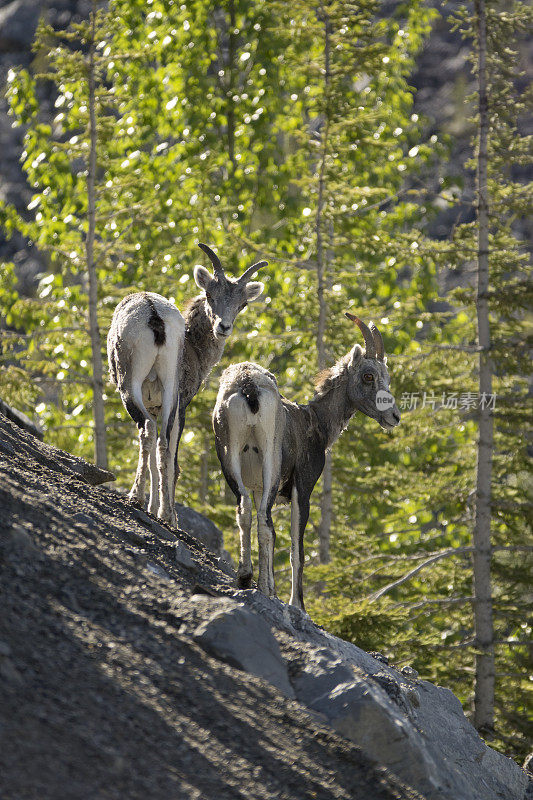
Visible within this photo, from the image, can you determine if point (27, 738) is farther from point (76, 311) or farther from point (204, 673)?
point (76, 311)

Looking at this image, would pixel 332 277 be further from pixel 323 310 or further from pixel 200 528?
pixel 200 528

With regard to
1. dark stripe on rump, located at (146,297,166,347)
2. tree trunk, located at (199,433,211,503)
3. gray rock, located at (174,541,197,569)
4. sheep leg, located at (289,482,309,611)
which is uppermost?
dark stripe on rump, located at (146,297,166,347)

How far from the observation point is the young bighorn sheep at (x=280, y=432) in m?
7.98

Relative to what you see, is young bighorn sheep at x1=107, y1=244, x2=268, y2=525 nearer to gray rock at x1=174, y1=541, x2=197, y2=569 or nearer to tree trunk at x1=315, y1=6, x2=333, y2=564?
gray rock at x1=174, y1=541, x2=197, y2=569

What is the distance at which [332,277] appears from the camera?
698 inches

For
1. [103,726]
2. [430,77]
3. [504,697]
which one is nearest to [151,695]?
[103,726]

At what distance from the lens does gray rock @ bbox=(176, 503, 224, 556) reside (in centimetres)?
1111

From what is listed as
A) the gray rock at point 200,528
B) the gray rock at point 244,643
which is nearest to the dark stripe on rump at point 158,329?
the gray rock at point 244,643

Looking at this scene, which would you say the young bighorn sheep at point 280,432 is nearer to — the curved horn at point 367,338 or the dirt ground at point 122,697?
the curved horn at point 367,338

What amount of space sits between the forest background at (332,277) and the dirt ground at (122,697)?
18.3ft

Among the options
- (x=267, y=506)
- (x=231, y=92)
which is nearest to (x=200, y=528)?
(x=267, y=506)

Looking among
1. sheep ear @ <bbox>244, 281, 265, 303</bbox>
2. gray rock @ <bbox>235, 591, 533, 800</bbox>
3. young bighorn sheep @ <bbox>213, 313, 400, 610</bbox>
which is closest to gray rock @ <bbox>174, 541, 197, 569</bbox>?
young bighorn sheep @ <bbox>213, 313, 400, 610</bbox>

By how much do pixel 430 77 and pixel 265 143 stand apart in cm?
2560

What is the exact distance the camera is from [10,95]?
20.9m
